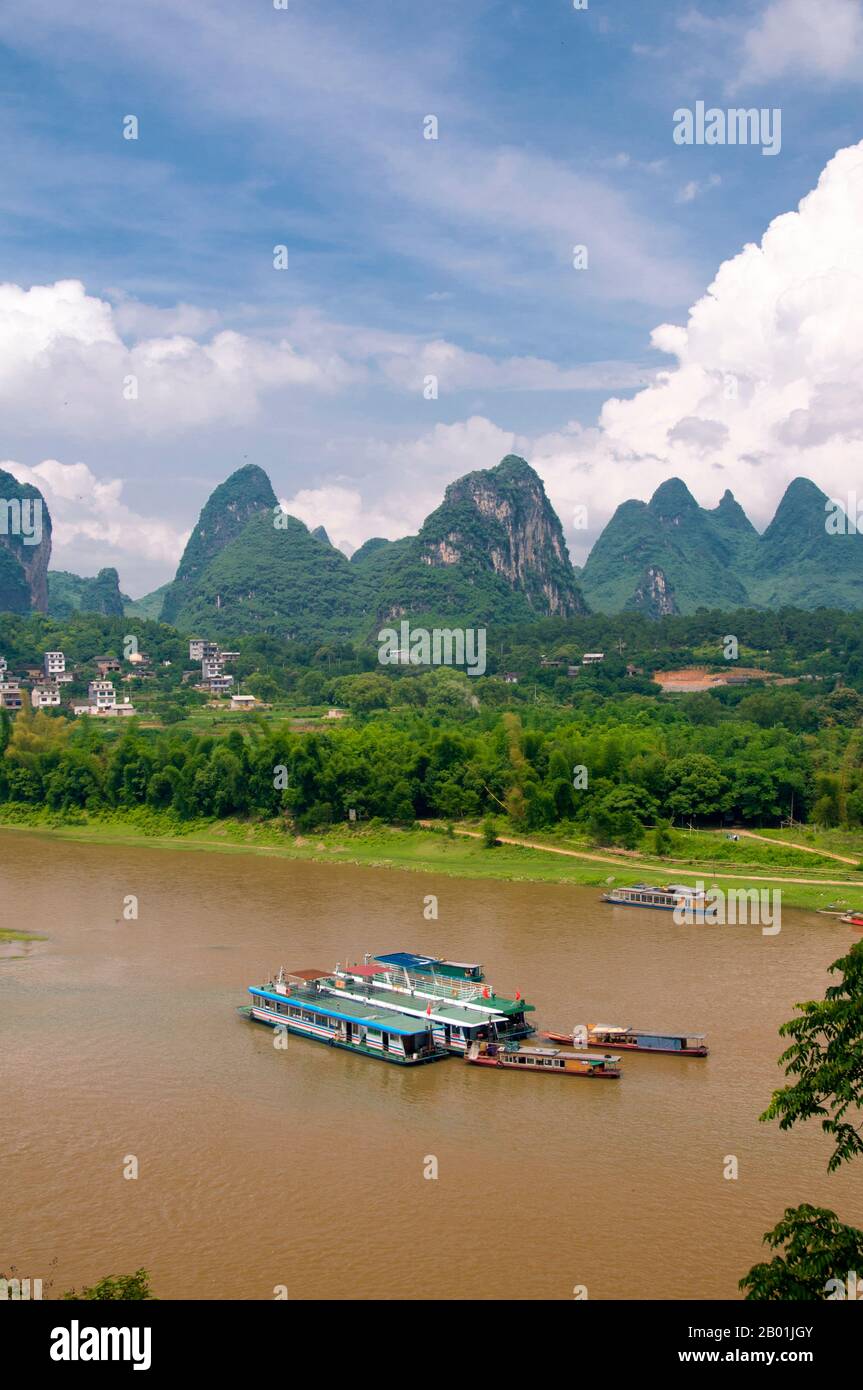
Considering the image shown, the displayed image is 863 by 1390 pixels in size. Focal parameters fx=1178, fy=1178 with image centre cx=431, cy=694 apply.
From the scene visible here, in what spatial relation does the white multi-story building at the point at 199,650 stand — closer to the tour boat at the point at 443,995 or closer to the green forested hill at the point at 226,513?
the green forested hill at the point at 226,513

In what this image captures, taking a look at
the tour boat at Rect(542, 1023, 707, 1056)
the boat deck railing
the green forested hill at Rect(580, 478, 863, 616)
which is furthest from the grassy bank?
the green forested hill at Rect(580, 478, 863, 616)

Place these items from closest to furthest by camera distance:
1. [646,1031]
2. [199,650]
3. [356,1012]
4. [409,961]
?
[646,1031] → [356,1012] → [409,961] → [199,650]

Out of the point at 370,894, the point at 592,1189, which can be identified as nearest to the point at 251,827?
the point at 370,894

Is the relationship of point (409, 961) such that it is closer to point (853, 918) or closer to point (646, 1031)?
point (646, 1031)

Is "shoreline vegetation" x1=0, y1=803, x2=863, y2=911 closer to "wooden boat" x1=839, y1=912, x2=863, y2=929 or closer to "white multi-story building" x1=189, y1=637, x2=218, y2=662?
"wooden boat" x1=839, y1=912, x2=863, y2=929
